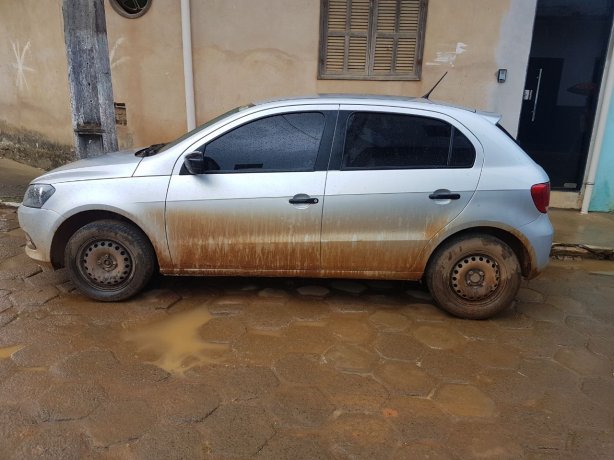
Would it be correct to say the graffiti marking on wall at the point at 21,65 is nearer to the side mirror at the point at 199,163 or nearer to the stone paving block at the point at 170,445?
the side mirror at the point at 199,163

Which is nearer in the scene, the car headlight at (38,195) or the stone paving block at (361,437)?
the stone paving block at (361,437)

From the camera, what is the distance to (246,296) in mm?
4277

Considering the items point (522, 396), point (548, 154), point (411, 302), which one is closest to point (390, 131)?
point (411, 302)

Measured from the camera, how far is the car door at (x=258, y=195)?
12.5 feet

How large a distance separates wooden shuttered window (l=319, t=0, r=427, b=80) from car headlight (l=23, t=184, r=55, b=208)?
4.03m

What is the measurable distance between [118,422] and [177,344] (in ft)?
2.73

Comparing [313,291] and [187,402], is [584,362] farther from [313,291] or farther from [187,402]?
[187,402]

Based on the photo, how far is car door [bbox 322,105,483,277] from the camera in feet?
12.5

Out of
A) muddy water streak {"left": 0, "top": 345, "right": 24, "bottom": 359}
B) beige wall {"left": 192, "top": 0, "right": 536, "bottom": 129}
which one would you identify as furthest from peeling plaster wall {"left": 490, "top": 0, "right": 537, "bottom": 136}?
muddy water streak {"left": 0, "top": 345, "right": 24, "bottom": 359}

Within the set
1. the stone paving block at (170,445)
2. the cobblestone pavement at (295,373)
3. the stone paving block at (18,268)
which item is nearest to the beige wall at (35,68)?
the stone paving block at (18,268)

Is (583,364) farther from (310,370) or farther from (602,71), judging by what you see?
(602,71)

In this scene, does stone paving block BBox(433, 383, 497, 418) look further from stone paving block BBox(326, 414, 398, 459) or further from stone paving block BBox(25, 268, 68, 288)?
stone paving block BBox(25, 268, 68, 288)

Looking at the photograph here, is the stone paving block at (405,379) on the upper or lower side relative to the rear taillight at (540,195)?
lower

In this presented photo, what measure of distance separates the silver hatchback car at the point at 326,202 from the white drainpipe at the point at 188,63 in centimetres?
322
